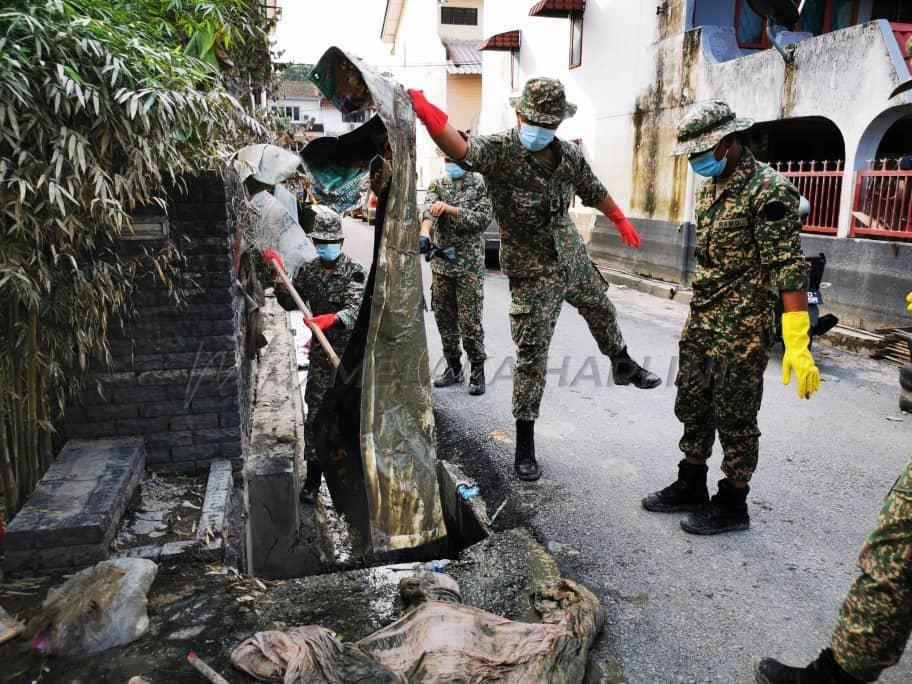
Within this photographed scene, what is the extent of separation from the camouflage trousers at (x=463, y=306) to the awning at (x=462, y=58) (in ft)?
74.2

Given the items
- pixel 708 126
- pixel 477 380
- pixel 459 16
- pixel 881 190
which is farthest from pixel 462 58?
pixel 708 126

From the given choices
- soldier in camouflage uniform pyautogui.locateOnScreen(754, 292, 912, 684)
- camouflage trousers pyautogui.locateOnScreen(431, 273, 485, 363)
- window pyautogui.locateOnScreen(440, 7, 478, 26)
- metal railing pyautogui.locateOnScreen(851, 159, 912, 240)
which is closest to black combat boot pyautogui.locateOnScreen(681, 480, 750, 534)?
soldier in camouflage uniform pyautogui.locateOnScreen(754, 292, 912, 684)

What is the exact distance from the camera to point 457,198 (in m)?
5.50

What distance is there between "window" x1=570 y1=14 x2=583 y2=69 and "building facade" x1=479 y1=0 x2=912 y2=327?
0.13 feet

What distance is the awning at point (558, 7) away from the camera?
1411 centimetres

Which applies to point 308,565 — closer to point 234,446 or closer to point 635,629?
point 234,446

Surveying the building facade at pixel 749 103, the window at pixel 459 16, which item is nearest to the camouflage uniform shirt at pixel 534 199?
the building facade at pixel 749 103

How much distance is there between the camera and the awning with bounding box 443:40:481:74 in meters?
25.9

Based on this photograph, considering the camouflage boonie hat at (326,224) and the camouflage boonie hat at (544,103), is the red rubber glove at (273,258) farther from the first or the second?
the camouflage boonie hat at (544,103)

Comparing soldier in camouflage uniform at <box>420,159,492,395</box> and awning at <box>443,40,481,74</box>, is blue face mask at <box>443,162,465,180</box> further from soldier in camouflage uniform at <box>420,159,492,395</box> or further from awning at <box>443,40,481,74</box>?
awning at <box>443,40,481,74</box>

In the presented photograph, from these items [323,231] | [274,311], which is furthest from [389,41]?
[323,231]

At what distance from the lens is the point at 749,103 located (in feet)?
30.9

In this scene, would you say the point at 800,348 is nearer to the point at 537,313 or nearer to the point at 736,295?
the point at 736,295

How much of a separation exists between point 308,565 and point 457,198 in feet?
9.83
